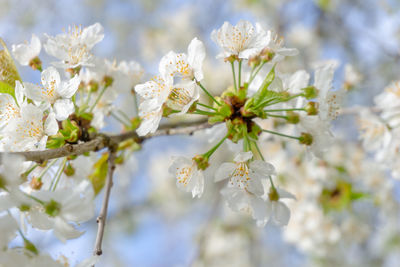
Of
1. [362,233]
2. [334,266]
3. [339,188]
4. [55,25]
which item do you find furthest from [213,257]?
[55,25]

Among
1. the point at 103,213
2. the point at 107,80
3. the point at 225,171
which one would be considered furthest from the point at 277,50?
the point at 103,213

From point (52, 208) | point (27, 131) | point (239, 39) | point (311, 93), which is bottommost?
point (52, 208)

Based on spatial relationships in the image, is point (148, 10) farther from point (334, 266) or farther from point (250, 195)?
point (250, 195)

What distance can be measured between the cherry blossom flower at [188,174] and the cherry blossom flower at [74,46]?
494mm

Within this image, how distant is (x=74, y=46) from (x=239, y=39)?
0.63 m

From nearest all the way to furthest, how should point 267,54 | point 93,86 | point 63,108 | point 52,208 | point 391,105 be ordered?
1. point 52,208
2. point 63,108
3. point 267,54
4. point 93,86
5. point 391,105

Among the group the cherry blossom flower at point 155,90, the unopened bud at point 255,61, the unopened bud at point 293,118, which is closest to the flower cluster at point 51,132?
the cherry blossom flower at point 155,90

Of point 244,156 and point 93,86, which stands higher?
point 93,86

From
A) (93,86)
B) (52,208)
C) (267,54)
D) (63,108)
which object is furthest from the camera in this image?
(93,86)

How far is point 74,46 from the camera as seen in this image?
1294 mm

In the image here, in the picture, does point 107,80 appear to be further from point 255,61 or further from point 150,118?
point 255,61

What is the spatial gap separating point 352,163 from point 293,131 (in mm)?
1642

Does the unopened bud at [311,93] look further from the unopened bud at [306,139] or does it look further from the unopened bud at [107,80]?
the unopened bud at [107,80]

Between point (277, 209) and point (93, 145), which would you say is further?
point (277, 209)
